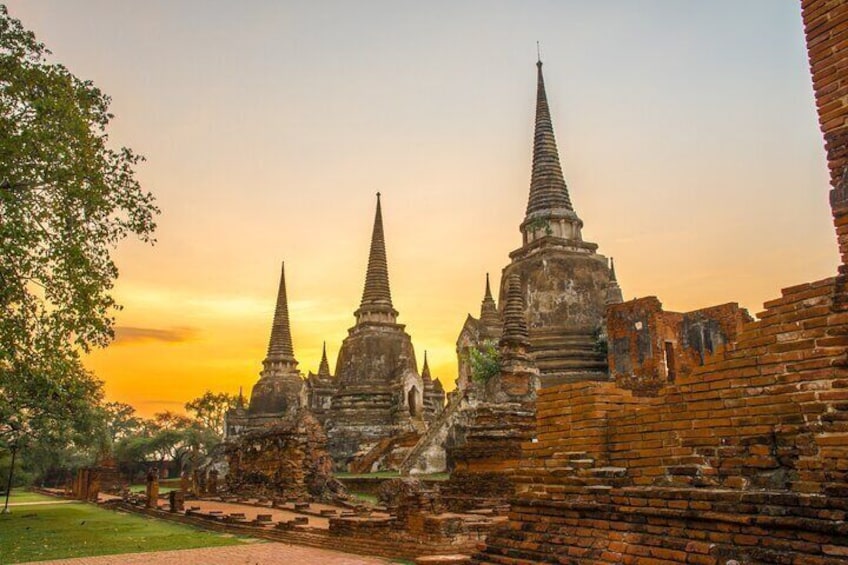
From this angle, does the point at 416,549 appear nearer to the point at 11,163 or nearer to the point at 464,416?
the point at 11,163

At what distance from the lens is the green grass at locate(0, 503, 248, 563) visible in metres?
11.9

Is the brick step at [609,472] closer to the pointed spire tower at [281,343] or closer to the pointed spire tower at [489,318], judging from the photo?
the pointed spire tower at [489,318]

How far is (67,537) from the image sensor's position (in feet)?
45.6

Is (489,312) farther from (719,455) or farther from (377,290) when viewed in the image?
(719,455)

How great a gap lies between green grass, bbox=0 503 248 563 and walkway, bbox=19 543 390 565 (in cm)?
73

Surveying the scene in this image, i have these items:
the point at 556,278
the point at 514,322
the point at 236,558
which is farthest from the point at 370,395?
the point at 236,558

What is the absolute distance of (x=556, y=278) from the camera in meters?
28.8

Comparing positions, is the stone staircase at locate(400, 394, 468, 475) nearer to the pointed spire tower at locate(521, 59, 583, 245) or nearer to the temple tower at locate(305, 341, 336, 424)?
the pointed spire tower at locate(521, 59, 583, 245)

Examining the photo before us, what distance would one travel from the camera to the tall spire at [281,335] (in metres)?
47.4

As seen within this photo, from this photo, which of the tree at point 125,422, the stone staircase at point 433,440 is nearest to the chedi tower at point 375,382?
the stone staircase at point 433,440

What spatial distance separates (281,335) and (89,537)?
3422 cm

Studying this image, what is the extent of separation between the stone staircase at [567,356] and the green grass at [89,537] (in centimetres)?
1440

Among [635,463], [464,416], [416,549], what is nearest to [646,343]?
[464,416]

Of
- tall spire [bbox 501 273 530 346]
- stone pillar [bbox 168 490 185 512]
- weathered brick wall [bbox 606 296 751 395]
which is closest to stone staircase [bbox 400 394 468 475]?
tall spire [bbox 501 273 530 346]
